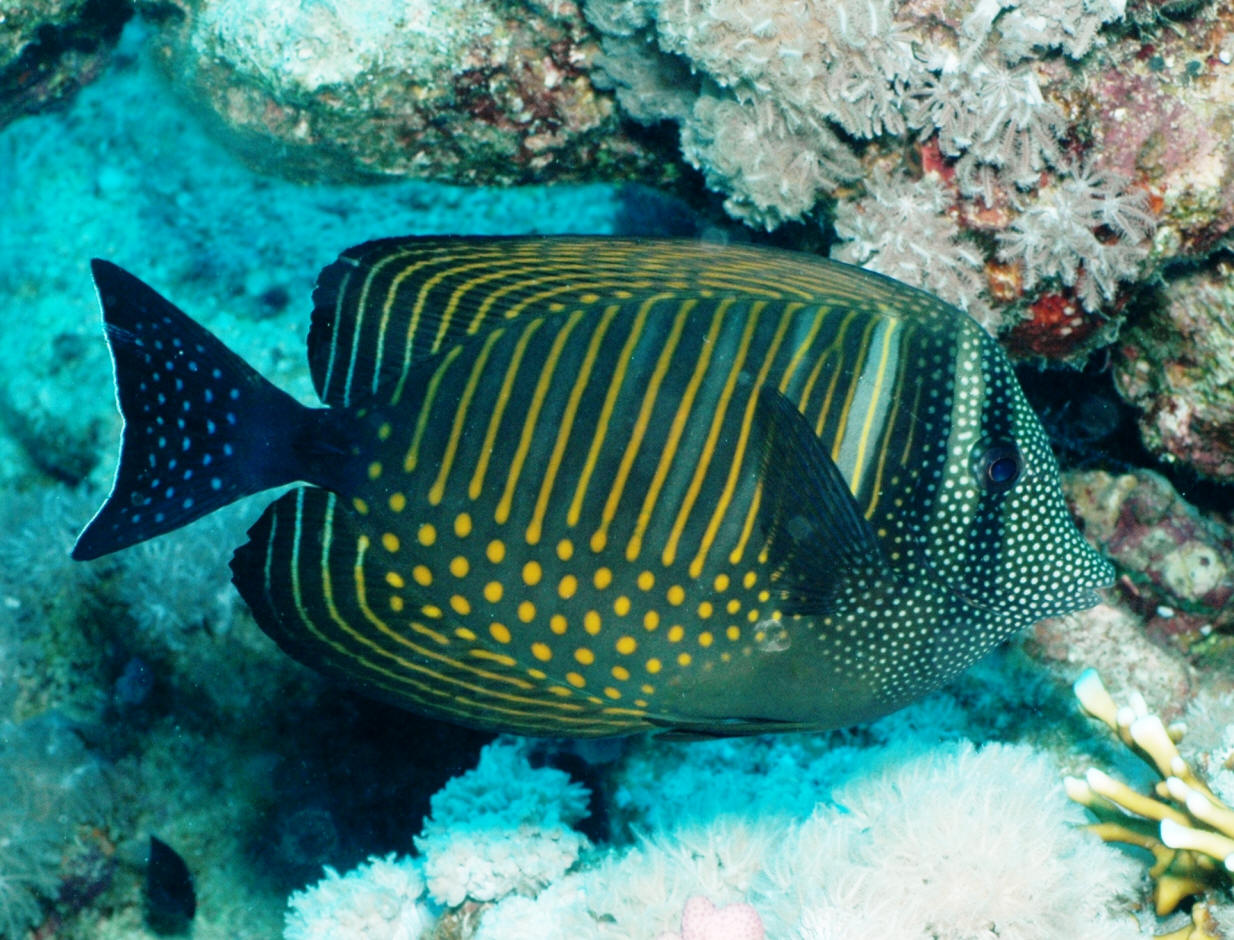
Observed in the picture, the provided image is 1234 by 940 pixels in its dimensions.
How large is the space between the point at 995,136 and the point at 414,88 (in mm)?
2838

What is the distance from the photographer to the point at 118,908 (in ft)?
16.3

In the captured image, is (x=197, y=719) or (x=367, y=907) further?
(x=197, y=719)

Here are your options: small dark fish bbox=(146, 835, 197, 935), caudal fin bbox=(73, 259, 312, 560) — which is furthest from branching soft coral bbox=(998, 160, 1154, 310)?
small dark fish bbox=(146, 835, 197, 935)

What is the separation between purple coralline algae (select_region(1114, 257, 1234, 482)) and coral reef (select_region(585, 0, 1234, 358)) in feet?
1.24

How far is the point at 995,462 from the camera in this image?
7.94 feet

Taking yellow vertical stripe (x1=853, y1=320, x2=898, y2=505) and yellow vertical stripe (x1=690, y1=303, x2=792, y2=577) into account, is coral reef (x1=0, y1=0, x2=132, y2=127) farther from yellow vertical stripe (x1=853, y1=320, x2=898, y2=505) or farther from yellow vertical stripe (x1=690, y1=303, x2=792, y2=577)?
yellow vertical stripe (x1=853, y1=320, x2=898, y2=505)

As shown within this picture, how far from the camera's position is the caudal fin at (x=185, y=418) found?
2375 mm

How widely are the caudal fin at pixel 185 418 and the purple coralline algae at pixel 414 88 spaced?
2.64 m

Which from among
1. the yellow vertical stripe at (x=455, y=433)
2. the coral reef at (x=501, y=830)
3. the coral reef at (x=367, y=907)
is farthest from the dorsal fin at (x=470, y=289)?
the coral reef at (x=367, y=907)

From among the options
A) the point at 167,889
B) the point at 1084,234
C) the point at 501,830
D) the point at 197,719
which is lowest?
the point at 167,889

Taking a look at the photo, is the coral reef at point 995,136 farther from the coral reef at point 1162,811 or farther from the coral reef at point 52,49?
the coral reef at point 52,49

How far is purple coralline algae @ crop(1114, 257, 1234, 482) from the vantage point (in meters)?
3.57

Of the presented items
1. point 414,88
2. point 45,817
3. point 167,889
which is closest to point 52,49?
point 414,88

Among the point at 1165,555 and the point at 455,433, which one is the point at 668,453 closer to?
the point at 455,433
